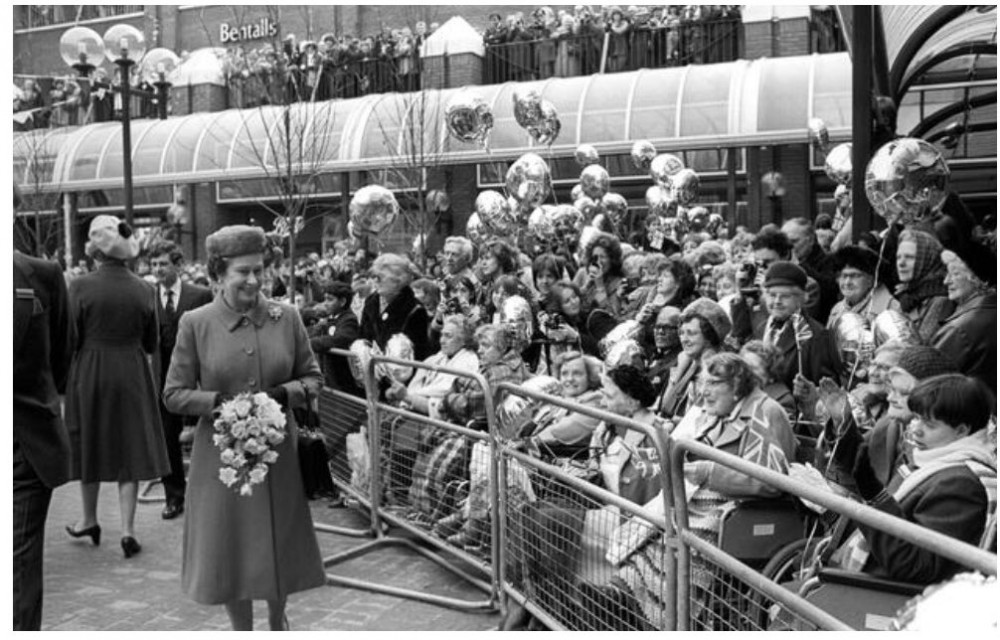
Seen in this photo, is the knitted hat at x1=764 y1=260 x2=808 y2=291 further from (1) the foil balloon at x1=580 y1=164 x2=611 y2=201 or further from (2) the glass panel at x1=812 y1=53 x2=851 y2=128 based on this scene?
(2) the glass panel at x1=812 y1=53 x2=851 y2=128

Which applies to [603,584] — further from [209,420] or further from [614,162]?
[614,162]

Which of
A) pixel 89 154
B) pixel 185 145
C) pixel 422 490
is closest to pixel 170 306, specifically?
pixel 422 490

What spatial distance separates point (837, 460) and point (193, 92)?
89.7 feet

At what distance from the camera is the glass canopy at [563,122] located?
20.0m

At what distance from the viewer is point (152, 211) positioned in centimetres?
3022

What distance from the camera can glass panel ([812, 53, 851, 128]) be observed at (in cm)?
1961

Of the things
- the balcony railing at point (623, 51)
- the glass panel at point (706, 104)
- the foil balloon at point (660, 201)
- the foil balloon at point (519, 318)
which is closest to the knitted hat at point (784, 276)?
the foil balloon at point (519, 318)

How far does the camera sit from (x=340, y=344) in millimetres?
8008

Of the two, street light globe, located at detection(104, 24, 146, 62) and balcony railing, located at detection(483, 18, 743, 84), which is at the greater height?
balcony railing, located at detection(483, 18, 743, 84)

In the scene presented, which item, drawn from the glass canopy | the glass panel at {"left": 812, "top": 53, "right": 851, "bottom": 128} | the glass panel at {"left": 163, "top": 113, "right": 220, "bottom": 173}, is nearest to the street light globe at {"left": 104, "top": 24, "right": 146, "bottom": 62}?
the glass canopy

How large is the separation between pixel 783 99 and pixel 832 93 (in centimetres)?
89

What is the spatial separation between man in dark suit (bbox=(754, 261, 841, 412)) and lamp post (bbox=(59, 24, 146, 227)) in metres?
9.19

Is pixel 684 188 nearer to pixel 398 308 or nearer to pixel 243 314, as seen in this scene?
pixel 398 308

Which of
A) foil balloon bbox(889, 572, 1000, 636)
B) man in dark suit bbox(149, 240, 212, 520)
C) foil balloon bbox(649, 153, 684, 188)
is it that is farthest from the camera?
foil balloon bbox(649, 153, 684, 188)
